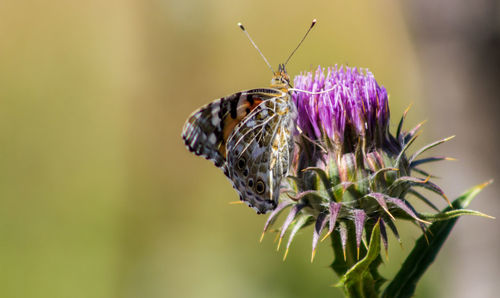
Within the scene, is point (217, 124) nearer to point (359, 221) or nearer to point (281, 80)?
point (281, 80)

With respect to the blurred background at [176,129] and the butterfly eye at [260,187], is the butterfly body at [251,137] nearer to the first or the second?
the butterfly eye at [260,187]

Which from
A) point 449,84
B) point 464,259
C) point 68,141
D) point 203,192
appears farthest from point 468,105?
point 68,141

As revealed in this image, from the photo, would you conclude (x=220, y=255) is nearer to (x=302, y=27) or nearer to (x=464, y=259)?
(x=464, y=259)

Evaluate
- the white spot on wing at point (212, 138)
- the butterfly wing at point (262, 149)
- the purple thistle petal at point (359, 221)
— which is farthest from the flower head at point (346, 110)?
the white spot on wing at point (212, 138)

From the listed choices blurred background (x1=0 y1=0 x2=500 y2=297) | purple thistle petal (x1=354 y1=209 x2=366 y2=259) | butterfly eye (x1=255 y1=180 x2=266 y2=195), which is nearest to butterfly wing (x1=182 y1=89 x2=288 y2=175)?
butterfly eye (x1=255 y1=180 x2=266 y2=195)

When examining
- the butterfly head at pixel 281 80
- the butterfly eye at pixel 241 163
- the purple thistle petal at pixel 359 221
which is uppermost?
the butterfly head at pixel 281 80

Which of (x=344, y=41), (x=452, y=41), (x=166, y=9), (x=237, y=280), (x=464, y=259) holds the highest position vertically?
(x=166, y=9)

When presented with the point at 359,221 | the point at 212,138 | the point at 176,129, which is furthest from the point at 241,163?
the point at 176,129

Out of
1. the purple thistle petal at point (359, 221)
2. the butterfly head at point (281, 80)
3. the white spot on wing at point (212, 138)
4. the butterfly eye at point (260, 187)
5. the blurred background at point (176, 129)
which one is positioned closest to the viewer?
the purple thistle petal at point (359, 221)
